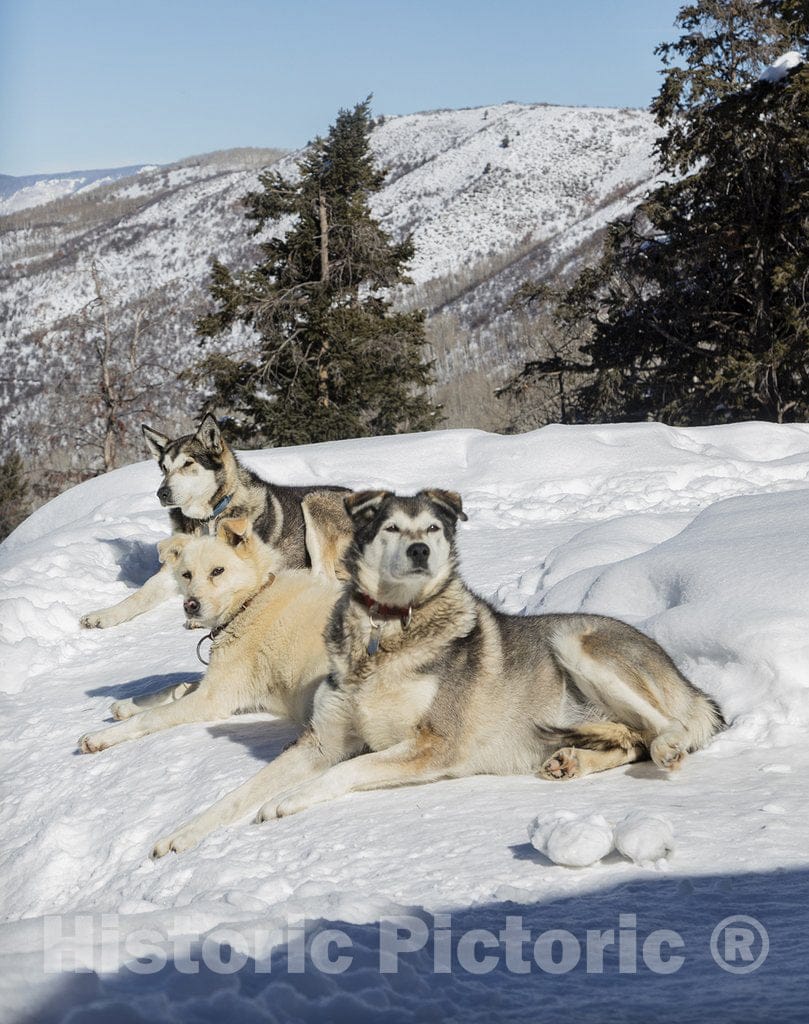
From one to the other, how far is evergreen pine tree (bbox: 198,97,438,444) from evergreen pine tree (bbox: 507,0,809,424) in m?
6.39

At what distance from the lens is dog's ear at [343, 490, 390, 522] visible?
4.86 meters

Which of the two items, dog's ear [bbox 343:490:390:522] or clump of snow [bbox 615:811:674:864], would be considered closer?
clump of snow [bbox 615:811:674:864]

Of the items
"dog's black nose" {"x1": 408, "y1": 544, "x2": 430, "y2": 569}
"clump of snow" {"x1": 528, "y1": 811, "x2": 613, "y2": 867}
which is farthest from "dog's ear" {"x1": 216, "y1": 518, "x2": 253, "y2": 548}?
"clump of snow" {"x1": 528, "y1": 811, "x2": 613, "y2": 867}

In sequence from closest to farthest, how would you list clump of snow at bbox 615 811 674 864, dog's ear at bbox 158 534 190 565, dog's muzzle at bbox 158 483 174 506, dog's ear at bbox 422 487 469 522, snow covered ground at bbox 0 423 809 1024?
snow covered ground at bbox 0 423 809 1024 < clump of snow at bbox 615 811 674 864 < dog's ear at bbox 422 487 469 522 < dog's ear at bbox 158 534 190 565 < dog's muzzle at bbox 158 483 174 506

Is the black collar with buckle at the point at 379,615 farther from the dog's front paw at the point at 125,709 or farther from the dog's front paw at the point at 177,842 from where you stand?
the dog's front paw at the point at 125,709

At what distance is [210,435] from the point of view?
9.38m

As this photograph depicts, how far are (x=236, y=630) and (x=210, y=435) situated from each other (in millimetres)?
3797

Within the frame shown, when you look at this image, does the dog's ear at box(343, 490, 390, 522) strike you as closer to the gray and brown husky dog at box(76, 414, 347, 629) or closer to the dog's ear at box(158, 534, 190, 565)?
the dog's ear at box(158, 534, 190, 565)

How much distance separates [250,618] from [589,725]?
2.29m

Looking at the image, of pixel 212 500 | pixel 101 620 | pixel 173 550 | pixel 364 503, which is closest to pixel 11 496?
pixel 101 620

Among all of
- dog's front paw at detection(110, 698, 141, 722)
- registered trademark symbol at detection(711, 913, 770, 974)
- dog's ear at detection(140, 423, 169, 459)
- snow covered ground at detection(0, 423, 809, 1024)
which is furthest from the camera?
dog's ear at detection(140, 423, 169, 459)

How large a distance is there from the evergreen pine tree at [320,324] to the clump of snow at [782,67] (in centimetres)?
1196

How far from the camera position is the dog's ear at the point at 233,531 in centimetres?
609

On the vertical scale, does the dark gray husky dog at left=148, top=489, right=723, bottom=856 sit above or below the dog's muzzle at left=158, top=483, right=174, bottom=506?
below
